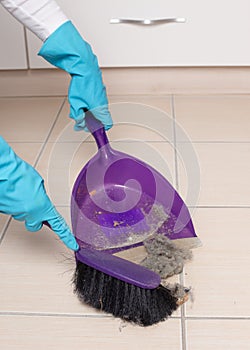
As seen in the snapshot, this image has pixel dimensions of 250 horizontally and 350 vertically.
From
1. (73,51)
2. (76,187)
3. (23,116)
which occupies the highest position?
(73,51)

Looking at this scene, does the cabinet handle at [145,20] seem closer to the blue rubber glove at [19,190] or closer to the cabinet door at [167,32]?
the cabinet door at [167,32]


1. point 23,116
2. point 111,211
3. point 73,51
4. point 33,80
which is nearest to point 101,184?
point 111,211

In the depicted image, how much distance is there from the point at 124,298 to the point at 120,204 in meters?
0.23

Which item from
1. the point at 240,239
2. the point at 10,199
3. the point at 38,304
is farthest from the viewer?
the point at 240,239

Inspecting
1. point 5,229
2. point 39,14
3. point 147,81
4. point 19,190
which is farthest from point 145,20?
point 19,190

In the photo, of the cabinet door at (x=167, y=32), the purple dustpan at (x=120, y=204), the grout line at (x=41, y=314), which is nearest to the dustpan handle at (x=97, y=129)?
the purple dustpan at (x=120, y=204)

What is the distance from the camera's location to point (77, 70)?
2.99 feet

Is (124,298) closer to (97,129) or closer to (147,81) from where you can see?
(97,129)

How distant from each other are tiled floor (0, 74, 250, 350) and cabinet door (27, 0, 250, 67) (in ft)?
0.38

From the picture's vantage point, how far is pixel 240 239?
934 mm

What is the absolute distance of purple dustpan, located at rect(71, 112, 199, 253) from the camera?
0.89 m

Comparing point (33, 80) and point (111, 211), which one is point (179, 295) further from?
point (33, 80)

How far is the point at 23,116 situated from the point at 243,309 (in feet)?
2.80

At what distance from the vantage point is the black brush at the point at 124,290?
0.75 metres
